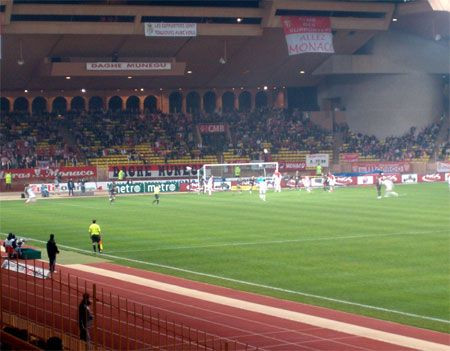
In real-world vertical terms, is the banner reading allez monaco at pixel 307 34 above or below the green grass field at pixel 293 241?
above

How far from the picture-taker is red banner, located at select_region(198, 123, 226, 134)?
9269 centimetres

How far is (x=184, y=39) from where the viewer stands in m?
Answer: 76.9

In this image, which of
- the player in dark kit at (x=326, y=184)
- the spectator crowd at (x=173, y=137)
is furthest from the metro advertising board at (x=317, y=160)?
the player in dark kit at (x=326, y=184)

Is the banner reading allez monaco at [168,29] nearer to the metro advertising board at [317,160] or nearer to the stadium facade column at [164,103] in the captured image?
the metro advertising board at [317,160]

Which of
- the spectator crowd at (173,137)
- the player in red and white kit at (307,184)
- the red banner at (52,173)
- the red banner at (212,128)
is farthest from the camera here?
the red banner at (212,128)

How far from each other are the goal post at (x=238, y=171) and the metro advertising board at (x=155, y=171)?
1.29 m

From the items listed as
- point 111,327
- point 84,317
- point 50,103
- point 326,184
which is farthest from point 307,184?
point 111,327

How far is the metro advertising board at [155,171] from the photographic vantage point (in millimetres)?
80062

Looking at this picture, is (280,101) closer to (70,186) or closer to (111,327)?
(70,186)

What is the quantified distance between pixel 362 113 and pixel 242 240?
5367cm

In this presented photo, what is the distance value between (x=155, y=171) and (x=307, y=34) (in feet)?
57.8

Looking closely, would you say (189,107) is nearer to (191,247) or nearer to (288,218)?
(288,218)

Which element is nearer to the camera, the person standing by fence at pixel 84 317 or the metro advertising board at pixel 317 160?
the person standing by fence at pixel 84 317

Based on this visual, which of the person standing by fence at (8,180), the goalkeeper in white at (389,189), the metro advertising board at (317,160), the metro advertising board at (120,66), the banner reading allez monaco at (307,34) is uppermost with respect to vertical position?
the banner reading allez monaco at (307,34)
